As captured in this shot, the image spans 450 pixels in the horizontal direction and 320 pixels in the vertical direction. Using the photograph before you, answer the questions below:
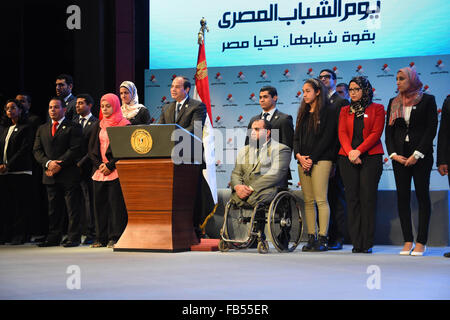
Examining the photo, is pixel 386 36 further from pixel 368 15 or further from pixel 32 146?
pixel 32 146

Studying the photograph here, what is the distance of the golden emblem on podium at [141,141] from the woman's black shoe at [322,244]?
5.25 ft

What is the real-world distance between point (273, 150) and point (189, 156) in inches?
28.3

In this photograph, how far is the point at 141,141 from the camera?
4.77 meters

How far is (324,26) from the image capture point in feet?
25.2

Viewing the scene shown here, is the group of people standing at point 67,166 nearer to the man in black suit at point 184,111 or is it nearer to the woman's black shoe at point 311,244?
the man in black suit at point 184,111

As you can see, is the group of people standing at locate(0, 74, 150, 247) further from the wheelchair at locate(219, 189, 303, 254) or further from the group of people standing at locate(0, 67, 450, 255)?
the wheelchair at locate(219, 189, 303, 254)

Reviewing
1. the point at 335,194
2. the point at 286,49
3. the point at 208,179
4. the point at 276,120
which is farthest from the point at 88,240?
the point at 286,49

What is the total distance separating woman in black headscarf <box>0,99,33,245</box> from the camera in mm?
6098

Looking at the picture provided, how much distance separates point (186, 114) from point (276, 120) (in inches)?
33.8

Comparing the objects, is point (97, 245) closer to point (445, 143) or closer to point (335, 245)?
point (335, 245)

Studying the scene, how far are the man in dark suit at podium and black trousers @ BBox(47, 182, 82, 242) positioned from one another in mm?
1115

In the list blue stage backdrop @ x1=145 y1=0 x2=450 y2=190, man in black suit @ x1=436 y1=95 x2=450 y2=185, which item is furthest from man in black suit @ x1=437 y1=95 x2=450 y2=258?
blue stage backdrop @ x1=145 y1=0 x2=450 y2=190

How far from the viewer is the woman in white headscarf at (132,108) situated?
5.87 metres
